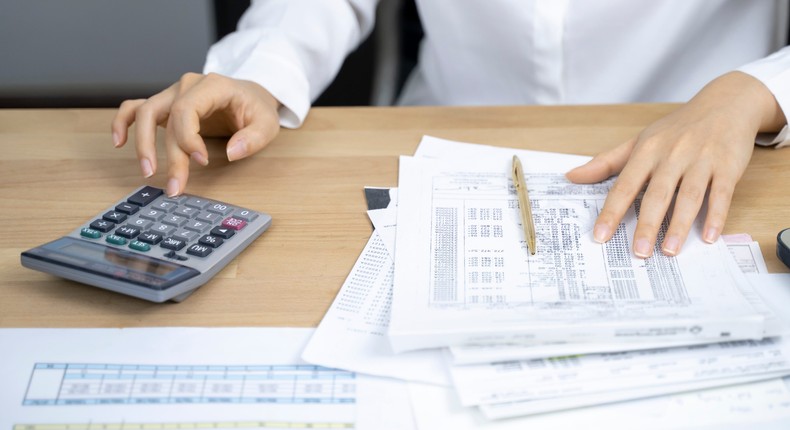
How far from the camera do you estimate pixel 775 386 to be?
0.48m

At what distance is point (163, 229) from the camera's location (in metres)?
0.61

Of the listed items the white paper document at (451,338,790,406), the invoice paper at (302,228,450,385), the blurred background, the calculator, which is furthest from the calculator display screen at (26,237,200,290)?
the blurred background

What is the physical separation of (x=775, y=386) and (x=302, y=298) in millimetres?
310

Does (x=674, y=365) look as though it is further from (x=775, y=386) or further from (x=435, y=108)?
(x=435, y=108)

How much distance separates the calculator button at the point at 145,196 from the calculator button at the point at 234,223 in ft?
0.23

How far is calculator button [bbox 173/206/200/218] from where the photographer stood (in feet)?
2.09

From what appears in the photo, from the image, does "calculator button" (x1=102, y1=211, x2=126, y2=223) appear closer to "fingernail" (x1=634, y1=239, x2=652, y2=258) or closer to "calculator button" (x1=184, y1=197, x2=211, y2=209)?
"calculator button" (x1=184, y1=197, x2=211, y2=209)

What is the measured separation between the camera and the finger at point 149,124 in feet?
2.27

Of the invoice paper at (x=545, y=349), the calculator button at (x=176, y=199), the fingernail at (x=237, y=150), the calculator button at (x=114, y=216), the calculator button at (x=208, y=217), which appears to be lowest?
the invoice paper at (x=545, y=349)

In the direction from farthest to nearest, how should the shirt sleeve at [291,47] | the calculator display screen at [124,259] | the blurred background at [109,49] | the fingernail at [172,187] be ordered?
the blurred background at [109,49] → the shirt sleeve at [291,47] → the fingernail at [172,187] → the calculator display screen at [124,259]

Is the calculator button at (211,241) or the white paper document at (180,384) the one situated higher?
the calculator button at (211,241)

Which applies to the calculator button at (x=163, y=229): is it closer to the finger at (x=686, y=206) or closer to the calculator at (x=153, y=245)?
the calculator at (x=153, y=245)

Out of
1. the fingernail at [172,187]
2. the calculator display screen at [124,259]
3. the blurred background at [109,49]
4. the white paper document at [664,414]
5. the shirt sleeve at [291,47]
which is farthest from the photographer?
the blurred background at [109,49]

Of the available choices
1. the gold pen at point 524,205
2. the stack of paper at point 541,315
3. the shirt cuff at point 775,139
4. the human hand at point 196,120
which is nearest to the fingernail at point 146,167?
the human hand at point 196,120
